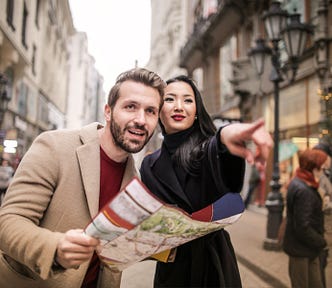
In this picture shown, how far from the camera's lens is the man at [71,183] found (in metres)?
1.10

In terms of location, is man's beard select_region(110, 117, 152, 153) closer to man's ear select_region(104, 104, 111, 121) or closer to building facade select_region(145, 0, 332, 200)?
man's ear select_region(104, 104, 111, 121)

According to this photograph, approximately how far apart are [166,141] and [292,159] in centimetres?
896

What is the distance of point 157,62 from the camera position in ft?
140

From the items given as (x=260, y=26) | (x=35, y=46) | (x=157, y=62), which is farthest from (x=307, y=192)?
(x=157, y=62)

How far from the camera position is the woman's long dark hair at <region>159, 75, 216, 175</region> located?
1.49 m

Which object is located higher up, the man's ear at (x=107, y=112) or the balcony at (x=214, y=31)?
the balcony at (x=214, y=31)

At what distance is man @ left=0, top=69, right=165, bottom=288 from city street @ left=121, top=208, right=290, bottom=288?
386 millimetres

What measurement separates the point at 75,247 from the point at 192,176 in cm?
65

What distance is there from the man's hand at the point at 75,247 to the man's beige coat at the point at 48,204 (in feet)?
0.17

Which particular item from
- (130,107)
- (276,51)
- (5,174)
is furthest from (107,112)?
(276,51)

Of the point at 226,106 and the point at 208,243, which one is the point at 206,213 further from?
the point at 226,106

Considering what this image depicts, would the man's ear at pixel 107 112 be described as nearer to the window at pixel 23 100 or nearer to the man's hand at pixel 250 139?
the man's hand at pixel 250 139

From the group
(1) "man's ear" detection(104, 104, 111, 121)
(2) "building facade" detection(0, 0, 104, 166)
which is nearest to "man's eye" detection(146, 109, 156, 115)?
(1) "man's ear" detection(104, 104, 111, 121)

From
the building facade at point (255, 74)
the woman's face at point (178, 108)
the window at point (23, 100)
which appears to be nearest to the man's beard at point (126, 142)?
the woman's face at point (178, 108)
